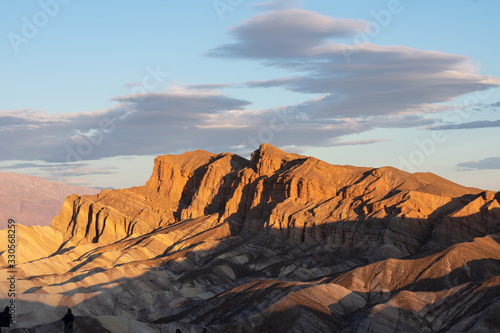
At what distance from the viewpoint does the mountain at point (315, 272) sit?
10494 cm

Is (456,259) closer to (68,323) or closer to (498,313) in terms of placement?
(498,313)

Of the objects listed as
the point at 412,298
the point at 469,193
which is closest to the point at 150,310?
the point at 412,298

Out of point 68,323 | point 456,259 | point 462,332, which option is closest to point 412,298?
point 462,332

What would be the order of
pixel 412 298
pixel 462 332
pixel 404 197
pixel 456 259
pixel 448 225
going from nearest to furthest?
1. pixel 462 332
2. pixel 412 298
3. pixel 456 259
4. pixel 448 225
5. pixel 404 197

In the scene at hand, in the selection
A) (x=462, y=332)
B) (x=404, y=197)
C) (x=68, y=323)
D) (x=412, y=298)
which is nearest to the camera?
(x=68, y=323)

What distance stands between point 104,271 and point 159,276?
34.9 feet

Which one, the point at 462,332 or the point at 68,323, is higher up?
the point at 68,323

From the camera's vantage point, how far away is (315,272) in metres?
156

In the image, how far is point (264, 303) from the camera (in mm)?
113812

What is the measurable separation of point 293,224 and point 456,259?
57182 millimetres

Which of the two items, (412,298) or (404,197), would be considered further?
(404,197)

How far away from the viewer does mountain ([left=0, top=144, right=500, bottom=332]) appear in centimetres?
10494

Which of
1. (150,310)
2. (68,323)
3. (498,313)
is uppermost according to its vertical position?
(68,323)

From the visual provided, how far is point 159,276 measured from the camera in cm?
16950
